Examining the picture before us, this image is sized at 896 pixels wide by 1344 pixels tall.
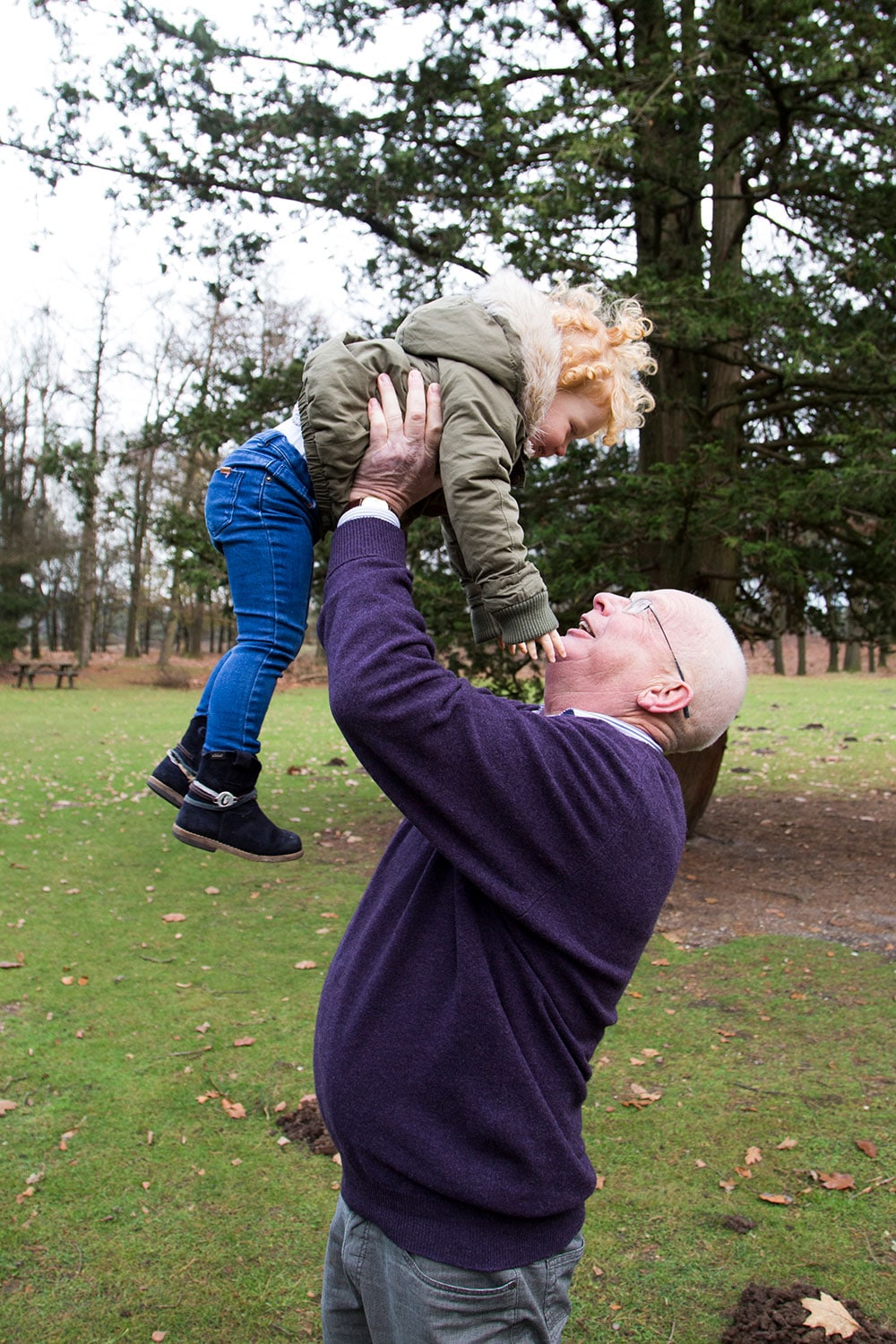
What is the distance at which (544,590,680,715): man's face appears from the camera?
196 cm

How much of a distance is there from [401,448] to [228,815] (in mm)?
948

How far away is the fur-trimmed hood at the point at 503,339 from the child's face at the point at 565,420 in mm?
73

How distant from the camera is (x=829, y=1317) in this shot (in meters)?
3.31

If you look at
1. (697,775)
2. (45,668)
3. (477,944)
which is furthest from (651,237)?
(45,668)

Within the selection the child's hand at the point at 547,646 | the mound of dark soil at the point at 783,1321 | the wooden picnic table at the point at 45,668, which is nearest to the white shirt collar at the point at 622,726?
the child's hand at the point at 547,646

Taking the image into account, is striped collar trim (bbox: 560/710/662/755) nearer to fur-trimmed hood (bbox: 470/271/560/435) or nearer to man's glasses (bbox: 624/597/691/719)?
man's glasses (bbox: 624/597/691/719)

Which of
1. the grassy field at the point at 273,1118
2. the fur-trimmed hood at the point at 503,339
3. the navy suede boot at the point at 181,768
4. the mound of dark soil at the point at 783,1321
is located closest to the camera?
the fur-trimmed hood at the point at 503,339

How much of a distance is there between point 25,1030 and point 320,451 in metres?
4.49

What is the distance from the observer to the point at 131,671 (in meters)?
33.1

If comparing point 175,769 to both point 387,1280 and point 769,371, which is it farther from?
point 769,371

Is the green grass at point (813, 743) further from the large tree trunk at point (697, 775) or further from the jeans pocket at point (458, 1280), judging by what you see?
the jeans pocket at point (458, 1280)

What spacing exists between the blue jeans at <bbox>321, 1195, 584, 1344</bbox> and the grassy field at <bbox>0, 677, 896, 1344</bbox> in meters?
1.86

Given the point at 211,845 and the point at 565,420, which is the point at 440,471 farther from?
the point at 211,845

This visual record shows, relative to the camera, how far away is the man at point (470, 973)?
5.50 feet
